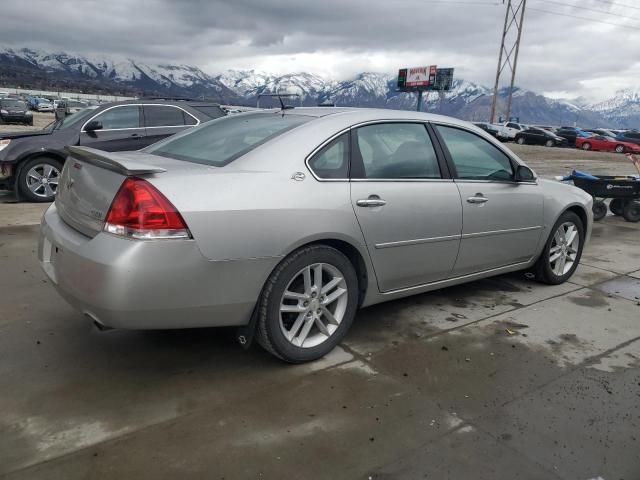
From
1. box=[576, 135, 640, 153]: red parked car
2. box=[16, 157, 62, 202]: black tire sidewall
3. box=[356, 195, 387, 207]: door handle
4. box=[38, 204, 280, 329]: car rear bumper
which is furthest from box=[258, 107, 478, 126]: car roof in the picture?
box=[576, 135, 640, 153]: red parked car

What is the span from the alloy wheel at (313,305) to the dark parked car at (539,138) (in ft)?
124

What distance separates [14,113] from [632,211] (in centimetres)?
3174

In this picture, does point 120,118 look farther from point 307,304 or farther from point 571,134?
point 571,134

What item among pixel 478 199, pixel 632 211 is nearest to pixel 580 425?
pixel 478 199

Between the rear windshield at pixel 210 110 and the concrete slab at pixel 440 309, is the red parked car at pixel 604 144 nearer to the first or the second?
the rear windshield at pixel 210 110

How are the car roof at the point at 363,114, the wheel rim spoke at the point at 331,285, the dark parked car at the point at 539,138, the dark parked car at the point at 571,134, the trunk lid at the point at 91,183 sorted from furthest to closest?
the dark parked car at the point at 571,134 → the dark parked car at the point at 539,138 → the car roof at the point at 363,114 → the wheel rim spoke at the point at 331,285 → the trunk lid at the point at 91,183

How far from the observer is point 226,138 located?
3504mm

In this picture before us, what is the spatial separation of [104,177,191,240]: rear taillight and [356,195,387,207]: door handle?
3.60 feet

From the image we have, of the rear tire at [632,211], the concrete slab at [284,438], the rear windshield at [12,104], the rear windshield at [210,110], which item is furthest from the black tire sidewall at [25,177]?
the rear windshield at [12,104]

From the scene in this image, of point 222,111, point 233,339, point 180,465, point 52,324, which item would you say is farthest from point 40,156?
point 180,465

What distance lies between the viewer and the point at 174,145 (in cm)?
372

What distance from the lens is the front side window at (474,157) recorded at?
3.96 metres

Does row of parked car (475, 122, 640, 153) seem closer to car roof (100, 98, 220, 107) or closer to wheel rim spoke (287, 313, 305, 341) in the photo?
car roof (100, 98, 220, 107)

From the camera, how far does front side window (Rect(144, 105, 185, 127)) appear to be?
8625mm
